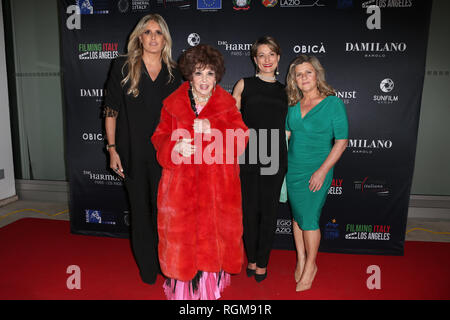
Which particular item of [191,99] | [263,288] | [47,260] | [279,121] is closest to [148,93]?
[191,99]

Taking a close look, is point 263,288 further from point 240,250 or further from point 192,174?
point 192,174

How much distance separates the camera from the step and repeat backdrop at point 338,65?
296 centimetres

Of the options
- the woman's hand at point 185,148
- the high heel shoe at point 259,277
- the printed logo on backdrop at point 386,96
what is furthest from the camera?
the printed logo on backdrop at point 386,96

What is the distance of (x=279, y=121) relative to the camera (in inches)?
89.7

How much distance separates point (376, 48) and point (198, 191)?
2.37m

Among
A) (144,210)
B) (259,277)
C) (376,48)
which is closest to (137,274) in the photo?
(144,210)

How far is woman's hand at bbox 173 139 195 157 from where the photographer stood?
70.0 inches

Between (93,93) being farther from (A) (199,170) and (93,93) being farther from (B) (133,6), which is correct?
(A) (199,170)

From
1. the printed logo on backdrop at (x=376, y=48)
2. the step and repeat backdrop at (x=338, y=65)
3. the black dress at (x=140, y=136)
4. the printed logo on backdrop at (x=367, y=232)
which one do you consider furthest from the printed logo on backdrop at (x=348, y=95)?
the black dress at (x=140, y=136)

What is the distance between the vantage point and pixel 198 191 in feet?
6.12

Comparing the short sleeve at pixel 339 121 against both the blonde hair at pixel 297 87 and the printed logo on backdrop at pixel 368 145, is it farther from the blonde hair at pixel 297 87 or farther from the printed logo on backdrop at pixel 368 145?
the printed logo on backdrop at pixel 368 145

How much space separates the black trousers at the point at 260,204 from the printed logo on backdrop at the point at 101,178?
177cm

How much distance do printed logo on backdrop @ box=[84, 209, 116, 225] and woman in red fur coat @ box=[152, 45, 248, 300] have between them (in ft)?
6.04

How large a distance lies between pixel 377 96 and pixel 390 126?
334 mm
